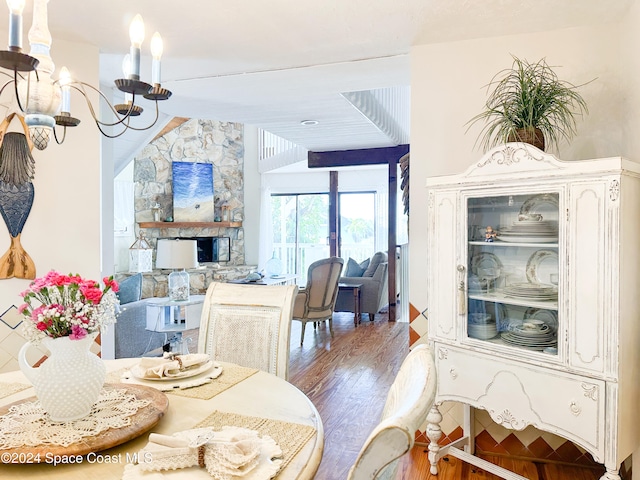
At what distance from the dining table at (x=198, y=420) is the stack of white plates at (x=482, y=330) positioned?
113 cm

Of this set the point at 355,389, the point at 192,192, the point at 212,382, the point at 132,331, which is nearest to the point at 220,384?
the point at 212,382

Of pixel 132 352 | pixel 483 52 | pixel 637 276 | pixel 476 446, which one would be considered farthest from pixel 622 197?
pixel 132 352

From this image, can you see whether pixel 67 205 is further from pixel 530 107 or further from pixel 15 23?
pixel 530 107

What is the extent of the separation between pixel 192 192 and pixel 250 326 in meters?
6.96

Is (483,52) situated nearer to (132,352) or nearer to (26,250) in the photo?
(26,250)

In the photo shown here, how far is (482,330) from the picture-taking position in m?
2.25

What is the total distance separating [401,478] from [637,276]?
1.47m

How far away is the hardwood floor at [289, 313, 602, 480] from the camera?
2389 millimetres

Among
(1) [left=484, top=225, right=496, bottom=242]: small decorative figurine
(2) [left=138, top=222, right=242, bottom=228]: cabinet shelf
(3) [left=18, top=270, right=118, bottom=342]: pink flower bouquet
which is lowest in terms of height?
(3) [left=18, top=270, right=118, bottom=342]: pink flower bouquet

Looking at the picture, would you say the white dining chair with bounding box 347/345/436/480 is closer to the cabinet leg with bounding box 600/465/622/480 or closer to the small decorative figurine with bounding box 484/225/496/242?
the cabinet leg with bounding box 600/465/622/480

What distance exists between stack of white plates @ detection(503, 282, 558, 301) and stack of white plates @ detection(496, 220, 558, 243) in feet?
0.68

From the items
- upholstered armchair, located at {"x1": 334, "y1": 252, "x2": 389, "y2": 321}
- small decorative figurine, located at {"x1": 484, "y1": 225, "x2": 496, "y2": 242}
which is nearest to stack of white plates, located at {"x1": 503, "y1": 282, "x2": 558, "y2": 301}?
small decorative figurine, located at {"x1": 484, "y1": 225, "x2": 496, "y2": 242}

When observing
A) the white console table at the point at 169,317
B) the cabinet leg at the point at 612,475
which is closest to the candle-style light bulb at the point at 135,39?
the cabinet leg at the point at 612,475

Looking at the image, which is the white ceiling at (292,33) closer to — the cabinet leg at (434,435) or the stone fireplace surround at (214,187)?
the cabinet leg at (434,435)
